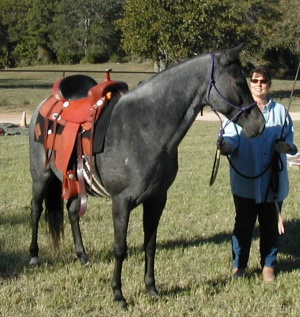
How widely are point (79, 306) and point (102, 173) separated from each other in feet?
3.29

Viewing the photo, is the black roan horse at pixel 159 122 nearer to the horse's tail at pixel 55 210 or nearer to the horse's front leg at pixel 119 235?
the horse's front leg at pixel 119 235

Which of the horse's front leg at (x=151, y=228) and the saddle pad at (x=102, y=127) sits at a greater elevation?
the saddle pad at (x=102, y=127)

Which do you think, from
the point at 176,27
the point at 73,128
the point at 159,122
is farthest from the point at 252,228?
the point at 176,27

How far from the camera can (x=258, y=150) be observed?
523cm

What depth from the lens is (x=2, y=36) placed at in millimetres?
64000

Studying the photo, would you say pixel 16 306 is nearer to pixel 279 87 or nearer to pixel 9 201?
pixel 9 201

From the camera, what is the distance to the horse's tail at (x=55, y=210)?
596cm

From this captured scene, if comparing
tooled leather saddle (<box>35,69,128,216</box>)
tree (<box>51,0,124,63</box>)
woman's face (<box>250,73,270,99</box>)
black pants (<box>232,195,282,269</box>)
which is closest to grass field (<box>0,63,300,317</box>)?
black pants (<box>232,195,282,269</box>)

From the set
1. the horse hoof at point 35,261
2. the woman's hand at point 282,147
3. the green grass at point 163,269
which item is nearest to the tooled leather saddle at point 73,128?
the green grass at point 163,269

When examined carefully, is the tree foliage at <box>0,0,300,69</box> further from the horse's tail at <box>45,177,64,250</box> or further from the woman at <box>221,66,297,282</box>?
the woman at <box>221,66,297,282</box>

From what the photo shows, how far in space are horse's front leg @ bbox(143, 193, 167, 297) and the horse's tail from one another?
1320 mm

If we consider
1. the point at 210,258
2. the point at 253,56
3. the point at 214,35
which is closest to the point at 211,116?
the point at 214,35

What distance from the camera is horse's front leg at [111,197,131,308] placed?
4551mm

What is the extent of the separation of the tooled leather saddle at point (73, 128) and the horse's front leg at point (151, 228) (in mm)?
530
